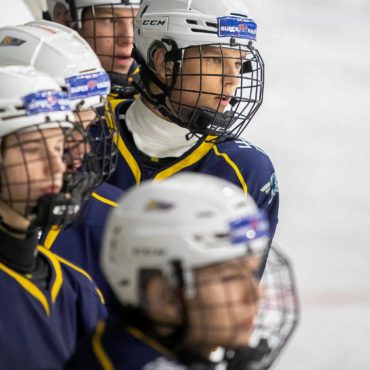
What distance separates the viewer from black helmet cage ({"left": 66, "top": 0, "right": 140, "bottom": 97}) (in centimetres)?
407

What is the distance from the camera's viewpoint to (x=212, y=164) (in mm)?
3562

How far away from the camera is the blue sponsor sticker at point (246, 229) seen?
6.97 ft

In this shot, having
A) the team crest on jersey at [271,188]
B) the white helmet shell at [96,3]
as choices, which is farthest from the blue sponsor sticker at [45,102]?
the white helmet shell at [96,3]

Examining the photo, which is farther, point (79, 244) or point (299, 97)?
point (299, 97)

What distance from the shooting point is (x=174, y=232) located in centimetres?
209

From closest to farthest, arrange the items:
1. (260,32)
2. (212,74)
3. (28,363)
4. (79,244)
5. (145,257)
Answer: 1. (145,257)
2. (28,363)
3. (79,244)
4. (212,74)
5. (260,32)

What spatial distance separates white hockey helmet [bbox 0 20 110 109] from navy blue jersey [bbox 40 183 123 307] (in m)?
0.27

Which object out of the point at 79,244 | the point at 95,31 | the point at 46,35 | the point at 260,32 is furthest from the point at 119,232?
the point at 260,32

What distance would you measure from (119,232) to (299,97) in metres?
5.23

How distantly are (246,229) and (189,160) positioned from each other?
4.69 ft

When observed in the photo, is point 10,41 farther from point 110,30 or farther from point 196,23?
point 110,30

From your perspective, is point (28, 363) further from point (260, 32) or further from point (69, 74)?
point (260, 32)

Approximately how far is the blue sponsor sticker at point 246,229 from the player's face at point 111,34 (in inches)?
77.6

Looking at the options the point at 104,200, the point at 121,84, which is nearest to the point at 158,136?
the point at 104,200
